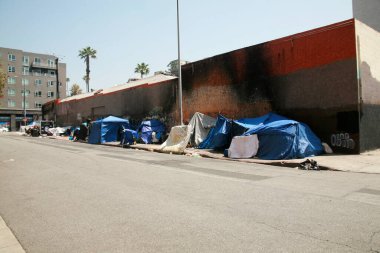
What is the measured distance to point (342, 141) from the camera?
15.0 meters

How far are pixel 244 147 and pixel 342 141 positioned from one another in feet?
15.6

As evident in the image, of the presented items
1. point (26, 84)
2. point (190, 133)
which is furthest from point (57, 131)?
point (26, 84)

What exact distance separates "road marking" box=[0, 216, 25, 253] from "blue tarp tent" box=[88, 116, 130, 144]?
22975 mm

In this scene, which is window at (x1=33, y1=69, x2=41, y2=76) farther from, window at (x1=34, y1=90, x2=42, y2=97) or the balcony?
window at (x1=34, y1=90, x2=42, y2=97)

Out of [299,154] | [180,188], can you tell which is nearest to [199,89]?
[299,154]

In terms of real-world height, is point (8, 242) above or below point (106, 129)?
below

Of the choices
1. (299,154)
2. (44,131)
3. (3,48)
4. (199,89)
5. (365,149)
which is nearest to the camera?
(299,154)

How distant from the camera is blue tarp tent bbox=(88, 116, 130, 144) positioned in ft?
90.8

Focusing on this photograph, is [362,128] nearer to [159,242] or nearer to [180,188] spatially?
[180,188]

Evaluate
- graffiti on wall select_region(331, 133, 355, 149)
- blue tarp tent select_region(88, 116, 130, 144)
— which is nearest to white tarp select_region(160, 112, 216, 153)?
graffiti on wall select_region(331, 133, 355, 149)

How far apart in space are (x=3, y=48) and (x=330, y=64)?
80.0 m

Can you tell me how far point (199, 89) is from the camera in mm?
23828

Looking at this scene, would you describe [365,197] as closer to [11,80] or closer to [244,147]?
[244,147]

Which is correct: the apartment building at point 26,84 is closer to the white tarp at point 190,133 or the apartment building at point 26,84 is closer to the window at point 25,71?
the window at point 25,71
